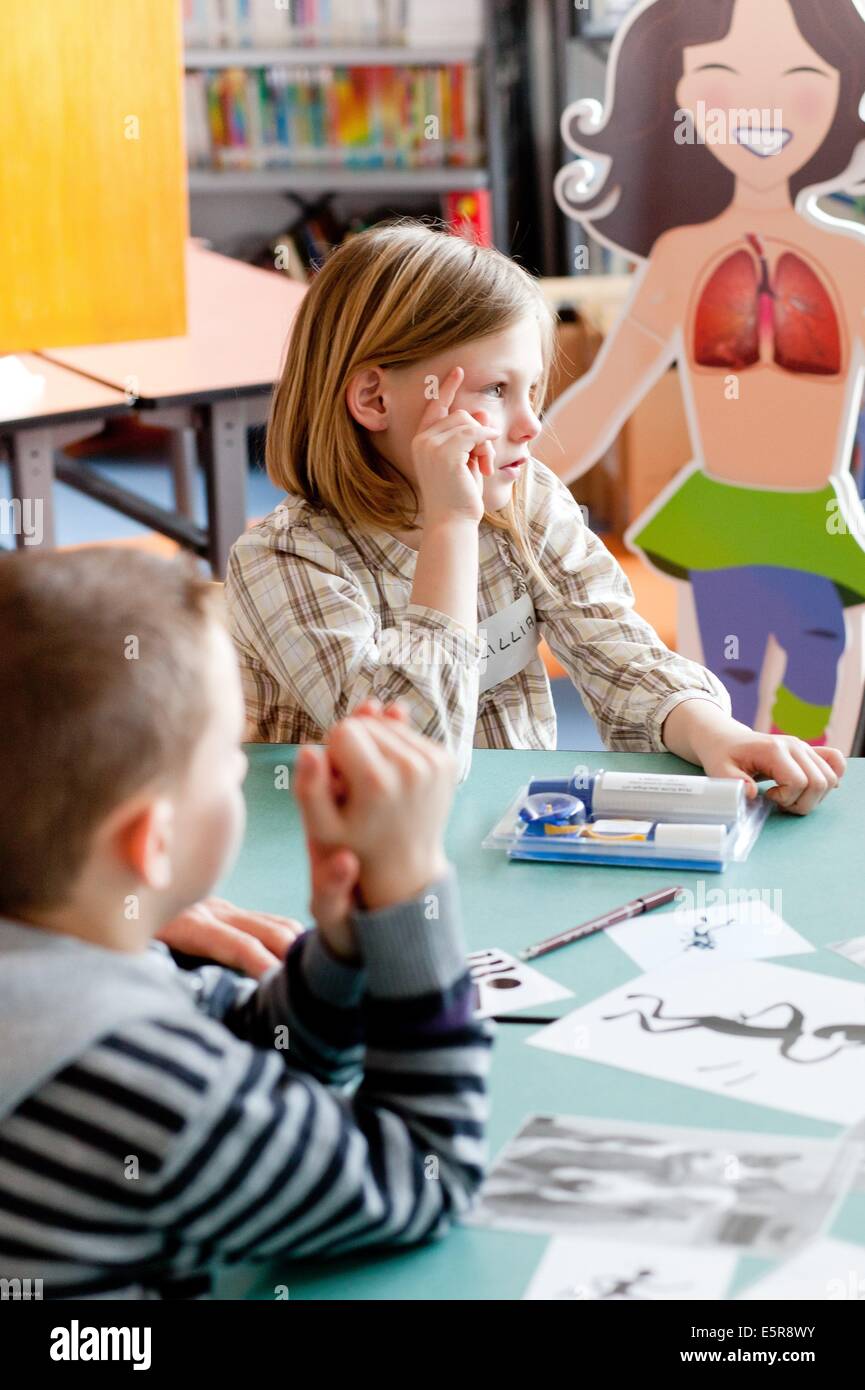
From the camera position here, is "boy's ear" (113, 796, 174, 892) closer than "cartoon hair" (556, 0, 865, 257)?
Yes

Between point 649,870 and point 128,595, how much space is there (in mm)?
570

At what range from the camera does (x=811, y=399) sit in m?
2.22

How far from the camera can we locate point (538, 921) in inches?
42.8

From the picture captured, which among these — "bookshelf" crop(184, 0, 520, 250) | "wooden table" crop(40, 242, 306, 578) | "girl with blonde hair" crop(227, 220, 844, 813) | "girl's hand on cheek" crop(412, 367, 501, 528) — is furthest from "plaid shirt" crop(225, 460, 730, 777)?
"bookshelf" crop(184, 0, 520, 250)

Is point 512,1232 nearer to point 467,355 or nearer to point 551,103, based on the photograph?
point 467,355

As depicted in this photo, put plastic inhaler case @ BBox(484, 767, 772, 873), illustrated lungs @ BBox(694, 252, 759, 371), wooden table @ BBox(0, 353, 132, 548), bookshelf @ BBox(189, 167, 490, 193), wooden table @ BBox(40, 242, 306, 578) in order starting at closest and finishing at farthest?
plastic inhaler case @ BBox(484, 767, 772, 873) < illustrated lungs @ BBox(694, 252, 759, 371) < wooden table @ BBox(0, 353, 132, 548) < wooden table @ BBox(40, 242, 306, 578) < bookshelf @ BBox(189, 167, 490, 193)

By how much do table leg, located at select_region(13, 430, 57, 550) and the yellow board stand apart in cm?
33

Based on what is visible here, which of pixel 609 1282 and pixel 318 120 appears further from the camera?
pixel 318 120

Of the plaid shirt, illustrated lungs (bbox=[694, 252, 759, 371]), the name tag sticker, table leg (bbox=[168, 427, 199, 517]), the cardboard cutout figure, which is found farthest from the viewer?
table leg (bbox=[168, 427, 199, 517])

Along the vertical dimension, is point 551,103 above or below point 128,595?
above

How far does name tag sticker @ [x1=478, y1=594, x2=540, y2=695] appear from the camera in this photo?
64.2 inches

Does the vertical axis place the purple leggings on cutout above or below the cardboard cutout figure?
below

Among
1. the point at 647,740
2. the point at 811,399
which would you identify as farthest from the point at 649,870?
the point at 811,399

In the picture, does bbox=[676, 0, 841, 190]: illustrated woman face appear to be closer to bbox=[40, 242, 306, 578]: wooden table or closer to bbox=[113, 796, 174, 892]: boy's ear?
bbox=[40, 242, 306, 578]: wooden table
